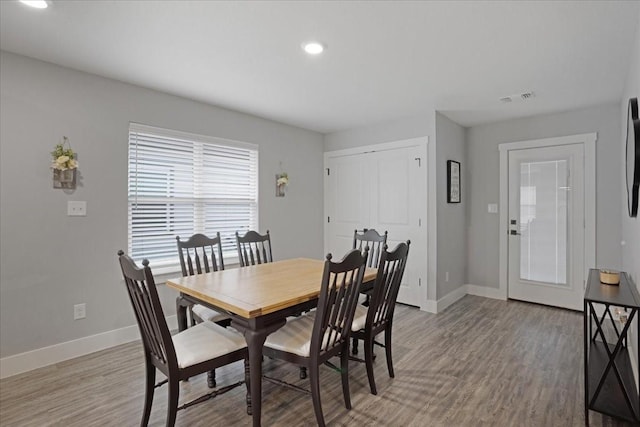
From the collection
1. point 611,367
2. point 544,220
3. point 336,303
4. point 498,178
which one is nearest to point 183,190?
point 336,303

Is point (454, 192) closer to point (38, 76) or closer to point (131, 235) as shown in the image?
point (131, 235)

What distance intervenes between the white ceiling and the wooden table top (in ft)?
5.49

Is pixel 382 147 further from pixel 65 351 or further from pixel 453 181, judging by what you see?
pixel 65 351

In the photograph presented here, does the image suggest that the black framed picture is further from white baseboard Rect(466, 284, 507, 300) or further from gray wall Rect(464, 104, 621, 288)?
white baseboard Rect(466, 284, 507, 300)

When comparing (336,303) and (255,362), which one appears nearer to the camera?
(255,362)

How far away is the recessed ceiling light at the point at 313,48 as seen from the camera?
238cm

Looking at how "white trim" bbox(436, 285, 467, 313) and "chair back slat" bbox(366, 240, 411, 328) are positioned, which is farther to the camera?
"white trim" bbox(436, 285, 467, 313)

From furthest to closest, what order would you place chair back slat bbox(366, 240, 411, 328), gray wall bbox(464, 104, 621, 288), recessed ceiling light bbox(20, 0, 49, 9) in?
gray wall bbox(464, 104, 621, 288) → chair back slat bbox(366, 240, 411, 328) → recessed ceiling light bbox(20, 0, 49, 9)

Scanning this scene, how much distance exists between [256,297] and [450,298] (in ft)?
10.5

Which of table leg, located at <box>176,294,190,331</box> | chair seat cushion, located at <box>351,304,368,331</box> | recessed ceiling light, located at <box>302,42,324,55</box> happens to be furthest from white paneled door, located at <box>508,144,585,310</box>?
table leg, located at <box>176,294,190,331</box>

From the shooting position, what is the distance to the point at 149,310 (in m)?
1.64

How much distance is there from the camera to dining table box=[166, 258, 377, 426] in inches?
69.5

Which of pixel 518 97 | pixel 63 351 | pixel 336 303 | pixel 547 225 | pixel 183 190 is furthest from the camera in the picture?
pixel 547 225

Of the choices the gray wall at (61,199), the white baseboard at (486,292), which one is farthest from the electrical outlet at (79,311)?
the white baseboard at (486,292)
